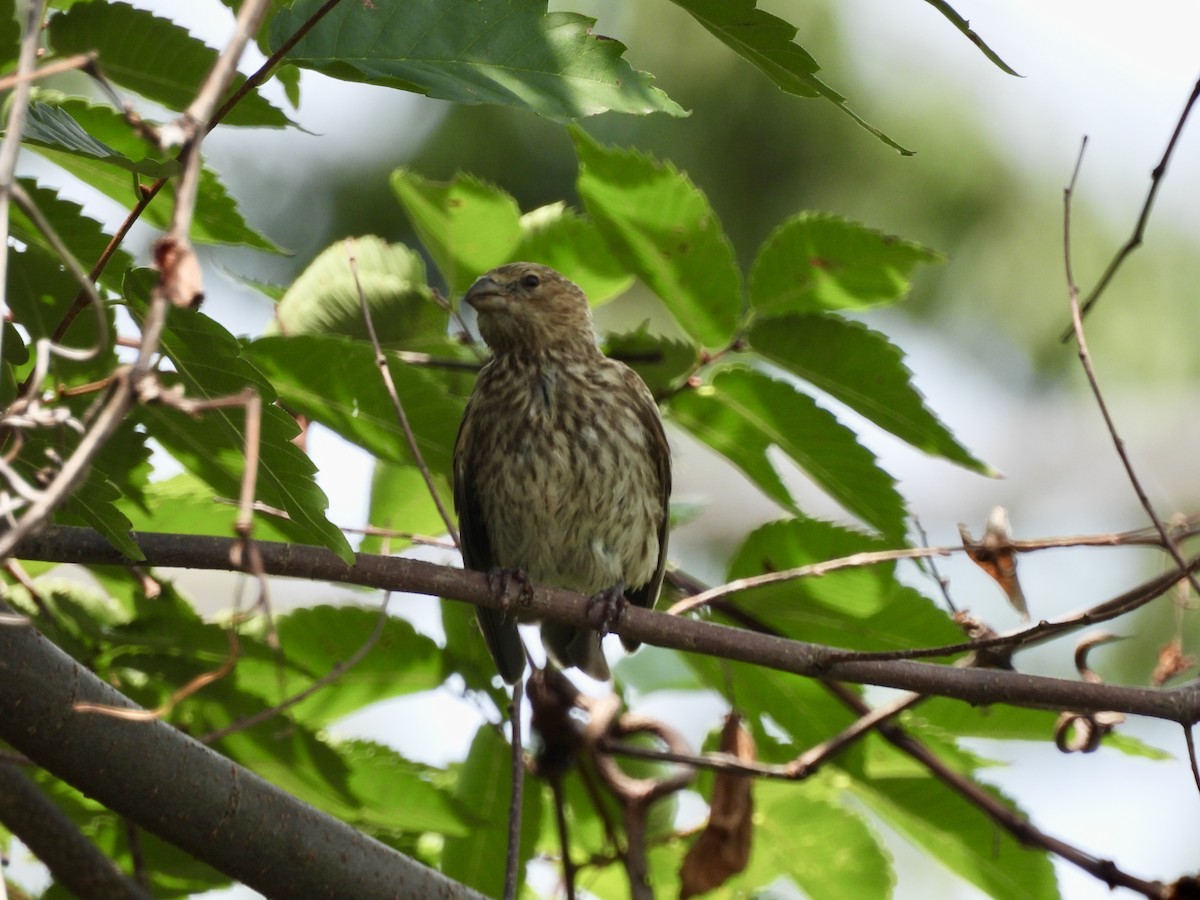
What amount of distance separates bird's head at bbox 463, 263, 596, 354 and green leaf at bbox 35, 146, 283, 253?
1.56 metres

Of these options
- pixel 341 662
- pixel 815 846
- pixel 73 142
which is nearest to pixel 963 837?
pixel 815 846

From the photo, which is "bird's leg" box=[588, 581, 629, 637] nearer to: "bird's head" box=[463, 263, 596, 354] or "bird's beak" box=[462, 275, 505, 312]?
"bird's beak" box=[462, 275, 505, 312]

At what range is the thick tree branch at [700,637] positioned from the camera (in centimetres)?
229

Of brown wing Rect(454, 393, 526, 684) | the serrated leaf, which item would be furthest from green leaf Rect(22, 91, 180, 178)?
brown wing Rect(454, 393, 526, 684)

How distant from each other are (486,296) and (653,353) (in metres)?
1.04

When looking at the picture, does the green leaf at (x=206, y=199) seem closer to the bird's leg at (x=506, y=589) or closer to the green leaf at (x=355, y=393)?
the green leaf at (x=355, y=393)

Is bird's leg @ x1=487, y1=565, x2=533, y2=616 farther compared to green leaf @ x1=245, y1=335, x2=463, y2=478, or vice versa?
green leaf @ x1=245, y1=335, x2=463, y2=478

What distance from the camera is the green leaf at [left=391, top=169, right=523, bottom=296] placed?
3.34m

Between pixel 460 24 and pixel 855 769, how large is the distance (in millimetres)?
1995

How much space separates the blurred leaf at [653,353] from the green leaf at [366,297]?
0.44 m

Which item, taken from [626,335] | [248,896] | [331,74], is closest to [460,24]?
[331,74]

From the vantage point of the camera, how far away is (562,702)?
11.7 ft

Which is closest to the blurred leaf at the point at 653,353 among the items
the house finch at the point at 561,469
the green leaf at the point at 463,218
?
the green leaf at the point at 463,218

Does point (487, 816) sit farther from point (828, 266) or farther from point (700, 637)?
point (828, 266)
